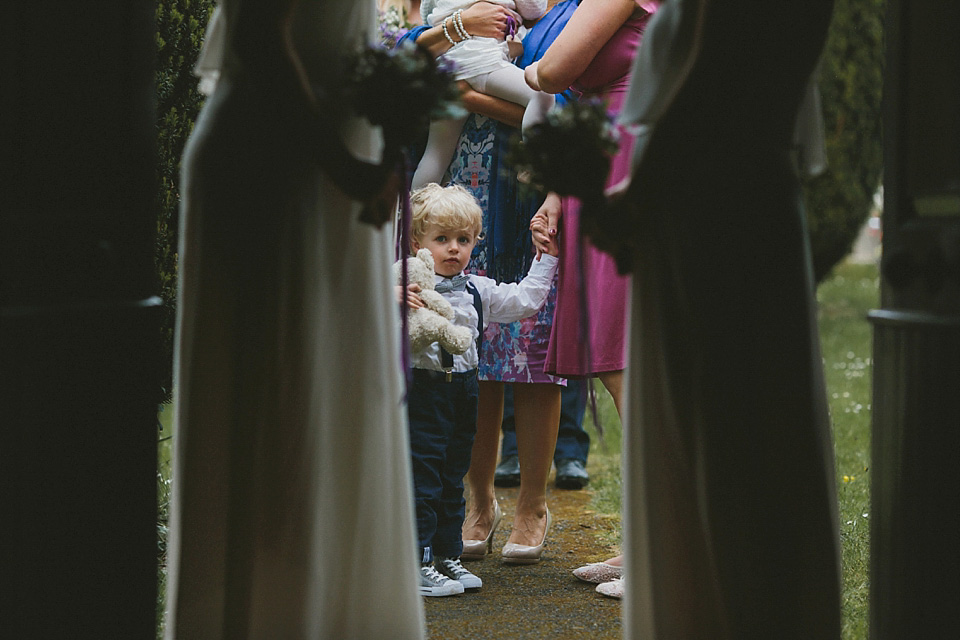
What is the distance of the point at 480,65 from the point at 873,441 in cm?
224

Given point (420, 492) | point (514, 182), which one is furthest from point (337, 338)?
point (514, 182)

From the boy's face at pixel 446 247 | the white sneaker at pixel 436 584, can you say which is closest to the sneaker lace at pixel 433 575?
the white sneaker at pixel 436 584

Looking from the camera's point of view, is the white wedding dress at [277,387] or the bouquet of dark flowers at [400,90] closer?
the bouquet of dark flowers at [400,90]

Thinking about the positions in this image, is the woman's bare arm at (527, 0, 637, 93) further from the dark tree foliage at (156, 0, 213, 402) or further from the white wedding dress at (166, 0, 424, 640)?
the dark tree foliage at (156, 0, 213, 402)

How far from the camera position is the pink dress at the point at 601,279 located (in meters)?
4.07

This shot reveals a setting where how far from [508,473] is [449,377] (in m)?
2.22

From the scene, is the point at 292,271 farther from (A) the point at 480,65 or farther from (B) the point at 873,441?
(A) the point at 480,65

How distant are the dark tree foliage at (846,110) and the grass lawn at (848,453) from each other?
140cm

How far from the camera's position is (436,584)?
4004 millimetres

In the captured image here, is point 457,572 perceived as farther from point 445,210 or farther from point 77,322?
point 77,322

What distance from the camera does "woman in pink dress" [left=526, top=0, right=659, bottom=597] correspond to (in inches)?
158

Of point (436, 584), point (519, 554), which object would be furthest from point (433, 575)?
point (519, 554)

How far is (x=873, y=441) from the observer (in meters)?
2.95

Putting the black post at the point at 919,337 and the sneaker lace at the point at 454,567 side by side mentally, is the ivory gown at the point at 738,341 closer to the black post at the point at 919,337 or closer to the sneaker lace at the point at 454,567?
the black post at the point at 919,337
